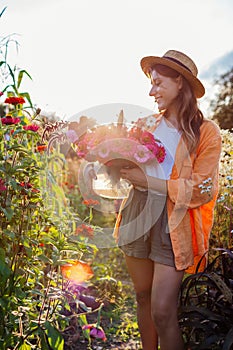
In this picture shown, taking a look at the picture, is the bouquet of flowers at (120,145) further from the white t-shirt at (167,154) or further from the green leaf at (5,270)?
the green leaf at (5,270)

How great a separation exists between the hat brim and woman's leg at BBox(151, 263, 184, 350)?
0.85m

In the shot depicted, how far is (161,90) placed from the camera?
91.5 inches

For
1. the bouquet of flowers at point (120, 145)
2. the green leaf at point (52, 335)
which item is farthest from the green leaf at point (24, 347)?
the bouquet of flowers at point (120, 145)

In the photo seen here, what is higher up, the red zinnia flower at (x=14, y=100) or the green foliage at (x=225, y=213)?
the red zinnia flower at (x=14, y=100)

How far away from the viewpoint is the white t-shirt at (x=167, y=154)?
232 centimetres

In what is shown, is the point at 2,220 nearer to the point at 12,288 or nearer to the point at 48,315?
the point at 12,288

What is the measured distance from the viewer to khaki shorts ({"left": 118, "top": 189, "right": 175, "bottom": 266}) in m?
2.30

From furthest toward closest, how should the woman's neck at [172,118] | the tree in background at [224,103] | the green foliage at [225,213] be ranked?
the tree in background at [224,103] → the green foliage at [225,213] → the woman's neck at [172,118]

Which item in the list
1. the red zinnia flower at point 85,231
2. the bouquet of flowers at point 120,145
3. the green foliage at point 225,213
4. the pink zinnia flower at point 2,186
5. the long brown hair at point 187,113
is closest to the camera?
the pink zinnia flower at point 2,186

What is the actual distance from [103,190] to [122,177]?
24 centimetres

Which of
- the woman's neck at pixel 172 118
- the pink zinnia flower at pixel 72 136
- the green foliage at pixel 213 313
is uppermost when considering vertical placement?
the woman's neck at pixel 172 118

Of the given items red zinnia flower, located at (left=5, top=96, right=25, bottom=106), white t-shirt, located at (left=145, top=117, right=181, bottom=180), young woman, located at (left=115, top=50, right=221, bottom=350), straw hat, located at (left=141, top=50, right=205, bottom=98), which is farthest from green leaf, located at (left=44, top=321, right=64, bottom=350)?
straw hat, located at (left=141, top=50, right=205, bottom=98)

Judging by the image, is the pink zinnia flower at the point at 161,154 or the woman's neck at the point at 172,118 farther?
the woman's neck at the point at 172,118

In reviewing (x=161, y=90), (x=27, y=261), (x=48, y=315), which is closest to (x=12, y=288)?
(x=27, y=261)
